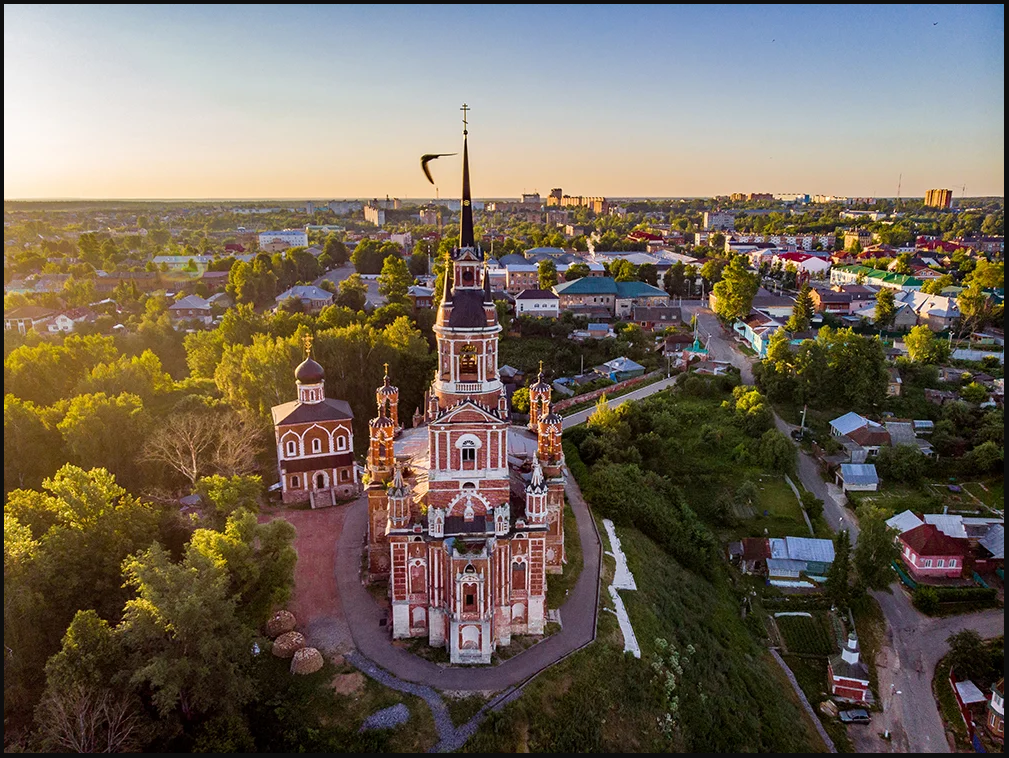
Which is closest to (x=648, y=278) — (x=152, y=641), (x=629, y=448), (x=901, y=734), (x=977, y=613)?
(x=629, y=448)

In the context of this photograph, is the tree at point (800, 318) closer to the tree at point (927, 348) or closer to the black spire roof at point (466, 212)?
the tree at point (927, 348)

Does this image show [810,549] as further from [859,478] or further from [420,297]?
[420,297]

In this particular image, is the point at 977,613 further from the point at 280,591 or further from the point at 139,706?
the point at 139,706

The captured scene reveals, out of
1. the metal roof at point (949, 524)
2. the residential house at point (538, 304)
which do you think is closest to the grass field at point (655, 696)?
the metal roof at point (949, 524)

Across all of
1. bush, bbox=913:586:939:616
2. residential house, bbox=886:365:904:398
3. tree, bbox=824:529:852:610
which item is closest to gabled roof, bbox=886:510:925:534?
bush, bbox=913:586:939:616

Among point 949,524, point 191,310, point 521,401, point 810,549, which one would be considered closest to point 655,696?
point 810,549
